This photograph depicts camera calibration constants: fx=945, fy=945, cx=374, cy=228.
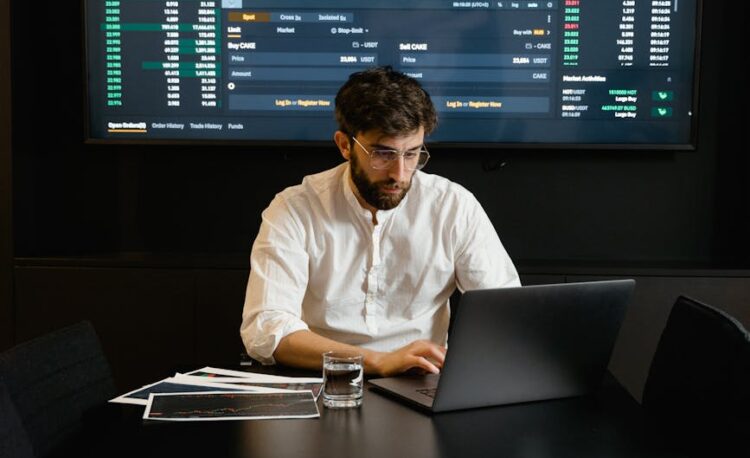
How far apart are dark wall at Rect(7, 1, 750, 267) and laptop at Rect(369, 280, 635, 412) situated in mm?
1688

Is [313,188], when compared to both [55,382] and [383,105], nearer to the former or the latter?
[383,105]

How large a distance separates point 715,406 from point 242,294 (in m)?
1.93

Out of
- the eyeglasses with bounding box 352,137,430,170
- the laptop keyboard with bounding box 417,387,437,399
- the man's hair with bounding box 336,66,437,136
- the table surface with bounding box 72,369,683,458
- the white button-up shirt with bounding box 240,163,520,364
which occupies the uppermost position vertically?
the man's hair with bounding box 336,66,437,136

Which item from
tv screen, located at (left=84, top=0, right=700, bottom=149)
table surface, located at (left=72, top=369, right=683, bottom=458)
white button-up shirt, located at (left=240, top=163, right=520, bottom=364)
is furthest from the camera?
tv screen, located at (left=84, top=0, right=700, bottom=149)

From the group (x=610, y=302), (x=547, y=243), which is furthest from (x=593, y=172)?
(x=610, y=302)

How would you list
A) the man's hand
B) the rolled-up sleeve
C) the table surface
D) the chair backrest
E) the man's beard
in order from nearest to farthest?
the table surface → the chair backrest → the man's hand → the rolled-up sleeve → the man's beard

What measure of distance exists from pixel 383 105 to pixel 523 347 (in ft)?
2.41

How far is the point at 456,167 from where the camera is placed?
3465mm

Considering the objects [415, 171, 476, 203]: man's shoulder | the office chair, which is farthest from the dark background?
the office chair

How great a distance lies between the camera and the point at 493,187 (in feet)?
11.4

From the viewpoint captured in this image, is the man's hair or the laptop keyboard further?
the man's hair

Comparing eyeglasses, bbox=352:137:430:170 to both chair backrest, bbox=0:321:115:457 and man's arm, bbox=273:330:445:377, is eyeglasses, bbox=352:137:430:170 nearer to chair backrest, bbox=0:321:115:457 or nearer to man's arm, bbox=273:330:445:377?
man's arm, bbox=273:330:445:377

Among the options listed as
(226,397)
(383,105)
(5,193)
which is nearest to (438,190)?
(383,105)

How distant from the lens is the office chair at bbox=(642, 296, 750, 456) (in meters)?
1.47
